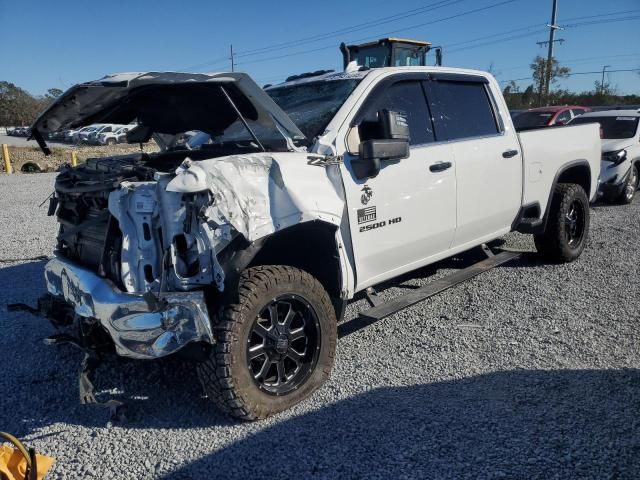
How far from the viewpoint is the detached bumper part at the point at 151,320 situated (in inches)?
107

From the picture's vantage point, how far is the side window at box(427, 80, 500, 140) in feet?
14.2

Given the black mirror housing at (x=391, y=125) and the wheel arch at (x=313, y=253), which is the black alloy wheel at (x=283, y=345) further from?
the black mirror housing at (x=391, y=125)

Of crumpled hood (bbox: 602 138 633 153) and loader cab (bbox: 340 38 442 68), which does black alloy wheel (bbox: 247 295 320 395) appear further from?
loader cab (bbox: 340 38 442 68)

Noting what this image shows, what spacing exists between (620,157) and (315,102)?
8075mm

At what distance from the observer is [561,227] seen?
561cm

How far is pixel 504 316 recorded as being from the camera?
14.8ft

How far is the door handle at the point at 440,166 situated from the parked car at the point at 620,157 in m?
6.49

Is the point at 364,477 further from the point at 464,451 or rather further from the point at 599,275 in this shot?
the point at 599,275

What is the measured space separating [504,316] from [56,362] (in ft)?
11.9

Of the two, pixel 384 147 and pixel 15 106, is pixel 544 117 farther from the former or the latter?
pixel 15 106

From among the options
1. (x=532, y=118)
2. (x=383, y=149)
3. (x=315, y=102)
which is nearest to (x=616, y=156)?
(x=532, y=118)

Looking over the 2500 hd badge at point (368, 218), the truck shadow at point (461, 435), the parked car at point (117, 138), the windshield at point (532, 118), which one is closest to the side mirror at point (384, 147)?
the 2500 hd badge at point (368, 218)

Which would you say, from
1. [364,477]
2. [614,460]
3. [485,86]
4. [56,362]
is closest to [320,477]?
[364,477]

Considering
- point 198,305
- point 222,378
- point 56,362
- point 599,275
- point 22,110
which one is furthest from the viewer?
point 22,110
